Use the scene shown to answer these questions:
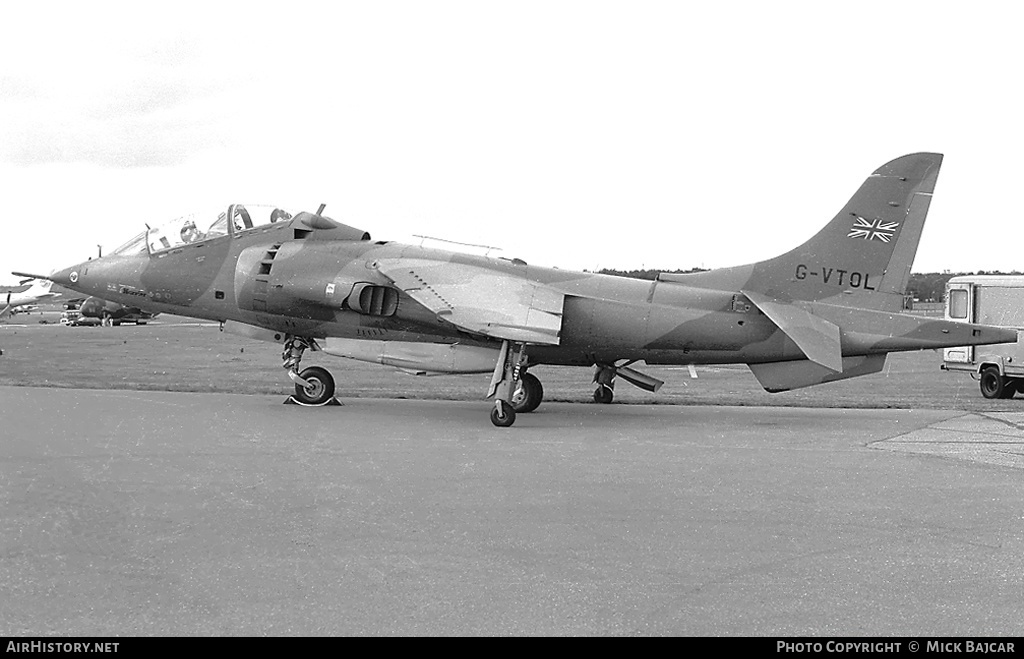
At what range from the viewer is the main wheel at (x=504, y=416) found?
1484 centimetres

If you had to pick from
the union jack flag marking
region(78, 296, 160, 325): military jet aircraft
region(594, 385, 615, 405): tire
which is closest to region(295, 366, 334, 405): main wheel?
region(594, 385, 615, 405): tire

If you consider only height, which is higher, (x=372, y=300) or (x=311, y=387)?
(x=372, y=300)

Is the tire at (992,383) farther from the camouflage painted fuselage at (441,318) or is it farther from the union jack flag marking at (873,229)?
the union jack flag marking at (873,229)

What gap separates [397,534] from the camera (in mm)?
7434

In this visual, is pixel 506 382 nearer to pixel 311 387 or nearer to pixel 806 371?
pixel 311 387

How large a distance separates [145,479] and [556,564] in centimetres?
485

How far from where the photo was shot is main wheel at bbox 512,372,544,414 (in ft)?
57.0

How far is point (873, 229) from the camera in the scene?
16.4 m

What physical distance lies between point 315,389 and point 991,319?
1630 cm

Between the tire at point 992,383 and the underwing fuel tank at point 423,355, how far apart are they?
1235cm

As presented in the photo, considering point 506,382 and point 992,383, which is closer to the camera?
point 506,382

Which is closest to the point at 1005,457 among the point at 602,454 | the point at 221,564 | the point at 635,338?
the point at 602,454

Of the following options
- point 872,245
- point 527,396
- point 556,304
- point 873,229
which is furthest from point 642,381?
point 873,229

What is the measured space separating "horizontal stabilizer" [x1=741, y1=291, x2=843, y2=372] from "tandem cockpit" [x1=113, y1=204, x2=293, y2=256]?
903 cm
